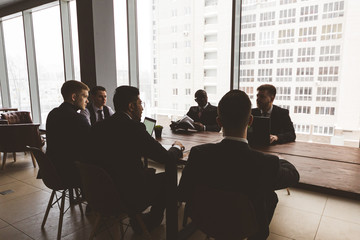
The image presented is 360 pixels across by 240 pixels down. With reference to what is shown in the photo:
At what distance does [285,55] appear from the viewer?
3494 mm

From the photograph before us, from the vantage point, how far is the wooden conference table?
51.6 inches

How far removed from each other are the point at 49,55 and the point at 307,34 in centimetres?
584

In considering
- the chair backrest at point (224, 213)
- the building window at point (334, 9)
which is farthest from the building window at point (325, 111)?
the chair backrest at point (224, 213)

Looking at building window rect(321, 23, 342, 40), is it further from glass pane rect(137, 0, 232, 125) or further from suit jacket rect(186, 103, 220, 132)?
suit jacket rect(186, 103, 220, 132)

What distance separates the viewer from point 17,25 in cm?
680

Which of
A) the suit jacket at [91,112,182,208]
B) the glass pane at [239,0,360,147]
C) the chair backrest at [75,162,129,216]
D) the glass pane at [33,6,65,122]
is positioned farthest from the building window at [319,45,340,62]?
the glass pane at [33,6,65,122]

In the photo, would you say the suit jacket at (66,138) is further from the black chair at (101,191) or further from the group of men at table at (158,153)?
the black chair at (101,191)

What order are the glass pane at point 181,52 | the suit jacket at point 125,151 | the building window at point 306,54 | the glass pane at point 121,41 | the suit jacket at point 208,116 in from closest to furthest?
the suit jacket at point 125,151
the building window at point 306,54
the suit jacket at point 208,116
the glass pane at point 181,52
the glass pane at point 121,41

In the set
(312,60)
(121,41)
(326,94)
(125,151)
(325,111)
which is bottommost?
(125,151)

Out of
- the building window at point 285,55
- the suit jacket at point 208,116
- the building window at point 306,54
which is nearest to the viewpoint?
the building window at point 306,54

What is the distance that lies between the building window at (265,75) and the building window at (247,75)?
0.37ft

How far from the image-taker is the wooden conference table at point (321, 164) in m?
1.31

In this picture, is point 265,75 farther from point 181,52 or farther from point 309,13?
point 181,52

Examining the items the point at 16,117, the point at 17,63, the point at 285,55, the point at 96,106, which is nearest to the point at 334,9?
the point at 285,55
